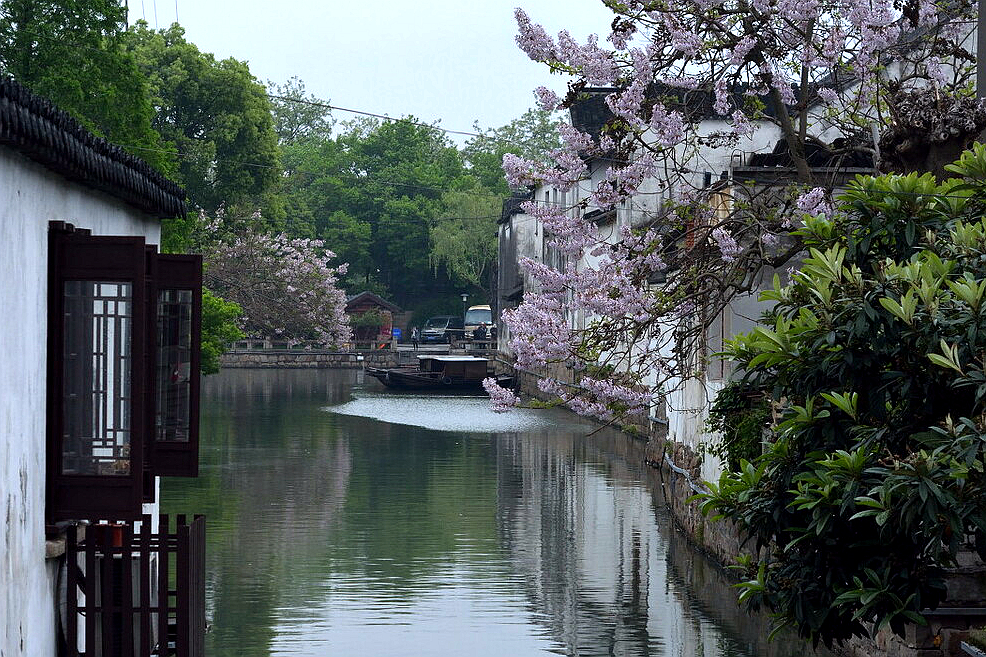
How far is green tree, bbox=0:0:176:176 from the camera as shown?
29.4 metres

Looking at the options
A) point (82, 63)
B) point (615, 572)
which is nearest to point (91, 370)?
point (615, 572)

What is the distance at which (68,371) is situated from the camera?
9578mm

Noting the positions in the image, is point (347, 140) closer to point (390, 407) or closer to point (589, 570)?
point (390, 407)

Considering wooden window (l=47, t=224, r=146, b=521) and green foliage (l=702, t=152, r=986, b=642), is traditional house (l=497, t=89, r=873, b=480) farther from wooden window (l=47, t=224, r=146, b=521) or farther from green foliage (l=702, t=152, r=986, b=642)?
wooden window (l=47, t=224, r=146, b=521)

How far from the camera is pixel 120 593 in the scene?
386 inches

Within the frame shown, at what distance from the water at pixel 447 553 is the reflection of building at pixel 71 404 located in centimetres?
553

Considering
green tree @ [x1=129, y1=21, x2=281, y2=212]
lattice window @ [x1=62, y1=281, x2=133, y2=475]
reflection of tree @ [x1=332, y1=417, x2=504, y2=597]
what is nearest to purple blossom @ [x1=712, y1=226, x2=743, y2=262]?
reflection of tree @ [x1=332, y1=417, x2=504, y2=597]

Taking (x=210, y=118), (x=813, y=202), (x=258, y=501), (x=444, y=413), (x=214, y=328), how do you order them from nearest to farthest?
(x=813, y=202) < (x=258, y=501) < (x=214, y=328) < (x=444, y=413) < (x=210, y=118)

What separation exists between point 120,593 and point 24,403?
67.6 inches

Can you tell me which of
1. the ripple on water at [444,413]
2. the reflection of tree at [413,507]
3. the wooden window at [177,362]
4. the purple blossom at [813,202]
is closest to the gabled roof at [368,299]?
the ripple on water at [444,413]

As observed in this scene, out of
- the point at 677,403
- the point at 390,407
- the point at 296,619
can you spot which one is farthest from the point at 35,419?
the point at 390,407

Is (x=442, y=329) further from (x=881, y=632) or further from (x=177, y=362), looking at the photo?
(x=177, y=362)

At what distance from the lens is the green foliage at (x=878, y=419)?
6828mm

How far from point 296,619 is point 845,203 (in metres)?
10.0
